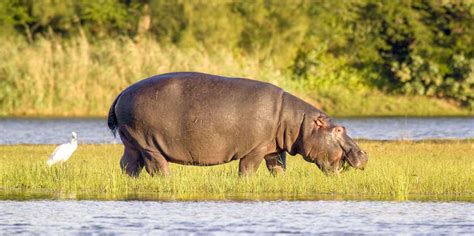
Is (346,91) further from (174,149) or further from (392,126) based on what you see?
(174,149)

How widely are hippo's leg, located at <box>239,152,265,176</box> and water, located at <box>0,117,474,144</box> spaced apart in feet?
29.0

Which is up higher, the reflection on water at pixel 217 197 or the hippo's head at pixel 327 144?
the hippo's head at pixel 327 144

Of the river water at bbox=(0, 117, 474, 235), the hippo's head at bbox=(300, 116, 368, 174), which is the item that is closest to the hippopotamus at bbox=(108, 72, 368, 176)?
the hippo's head at bbox=(300, 116, 368, 174)

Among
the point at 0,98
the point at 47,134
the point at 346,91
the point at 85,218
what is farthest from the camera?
the point at 346,91

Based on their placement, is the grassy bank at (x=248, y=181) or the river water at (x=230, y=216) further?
the grassy bank at (x=248, y=181)

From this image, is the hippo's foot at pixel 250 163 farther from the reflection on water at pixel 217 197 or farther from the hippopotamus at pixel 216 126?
the reflection on water at pixel 217 197

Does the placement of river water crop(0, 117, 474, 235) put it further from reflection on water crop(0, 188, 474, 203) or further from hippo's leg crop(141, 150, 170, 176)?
hippo's leg crop(141, 150, 170, 176)

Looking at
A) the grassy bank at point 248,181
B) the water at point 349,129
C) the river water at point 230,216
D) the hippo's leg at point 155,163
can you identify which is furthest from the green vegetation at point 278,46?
the river water at point 230,216

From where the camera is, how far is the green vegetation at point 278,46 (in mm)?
35312

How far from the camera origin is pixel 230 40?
3962 centimetres

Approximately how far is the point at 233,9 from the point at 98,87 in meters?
7.20

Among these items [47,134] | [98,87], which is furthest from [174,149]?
[98,87]

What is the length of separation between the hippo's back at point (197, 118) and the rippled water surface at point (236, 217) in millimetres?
1708

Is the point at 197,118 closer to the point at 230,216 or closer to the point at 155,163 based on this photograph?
the point at 155,163
